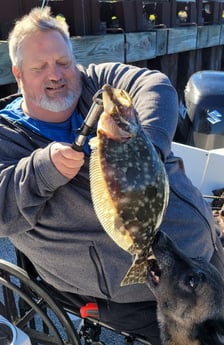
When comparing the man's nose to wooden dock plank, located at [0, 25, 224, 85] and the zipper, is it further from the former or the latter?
wooden dock plank, located at [0, 25, 224, 85]

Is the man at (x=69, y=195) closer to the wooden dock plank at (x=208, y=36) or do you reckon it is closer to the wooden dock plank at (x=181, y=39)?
the wooden dock plank at (x=181, y=39)

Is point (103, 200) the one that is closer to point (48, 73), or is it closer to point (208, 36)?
point (48, 73)

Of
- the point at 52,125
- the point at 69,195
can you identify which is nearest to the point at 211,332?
the point at 69,195

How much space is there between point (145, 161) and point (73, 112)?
3.18 ft

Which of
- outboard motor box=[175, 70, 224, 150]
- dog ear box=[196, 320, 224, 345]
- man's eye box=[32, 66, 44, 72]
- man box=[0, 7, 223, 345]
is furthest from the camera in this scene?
outboard motor box=[175, 70, 224, 150]

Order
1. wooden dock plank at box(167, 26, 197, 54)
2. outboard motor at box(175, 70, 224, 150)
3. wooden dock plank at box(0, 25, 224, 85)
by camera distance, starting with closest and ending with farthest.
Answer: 1. outboard motor at box(175, 70, 224, 150)
2. wooden dock plank at box(0, 25, 224, 85)
3. wooden dock plank at box(167, 26, 197, 54)

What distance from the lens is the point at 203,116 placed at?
465 cm

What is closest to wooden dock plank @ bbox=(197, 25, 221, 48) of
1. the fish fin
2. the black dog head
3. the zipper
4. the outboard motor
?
the outboard motor

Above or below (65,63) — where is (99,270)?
below

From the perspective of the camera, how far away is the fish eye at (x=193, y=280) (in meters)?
2.01

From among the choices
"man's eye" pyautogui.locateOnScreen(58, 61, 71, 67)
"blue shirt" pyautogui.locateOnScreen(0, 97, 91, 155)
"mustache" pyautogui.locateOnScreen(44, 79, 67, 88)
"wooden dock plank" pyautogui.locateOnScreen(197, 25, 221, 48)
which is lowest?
"wooden dock plank" pyautogui.locateOnScreen(197, 25, 221, 48)

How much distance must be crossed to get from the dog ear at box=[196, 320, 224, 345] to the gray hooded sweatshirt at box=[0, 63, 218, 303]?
1.20ft

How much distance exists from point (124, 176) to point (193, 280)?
30.2 inches

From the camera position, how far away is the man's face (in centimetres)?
227
